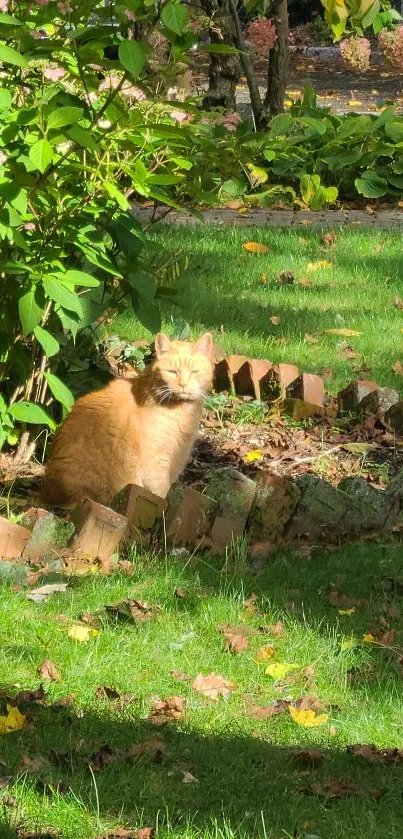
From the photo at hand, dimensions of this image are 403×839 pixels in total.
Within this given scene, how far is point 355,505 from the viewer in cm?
497

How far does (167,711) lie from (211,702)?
152mm

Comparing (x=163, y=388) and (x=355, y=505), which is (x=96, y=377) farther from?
(x=355, y=505)

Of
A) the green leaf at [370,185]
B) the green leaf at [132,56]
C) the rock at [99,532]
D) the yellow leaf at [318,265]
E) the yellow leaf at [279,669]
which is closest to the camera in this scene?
the yellow leaf at [279,669]

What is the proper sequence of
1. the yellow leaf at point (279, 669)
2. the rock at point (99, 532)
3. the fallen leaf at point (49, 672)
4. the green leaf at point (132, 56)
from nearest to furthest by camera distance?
the fallen leaf at point (49, 672)
the yellow leaf at point (279, 669)
the green leaf at point (132, 56)
the rock at point (99, 532)

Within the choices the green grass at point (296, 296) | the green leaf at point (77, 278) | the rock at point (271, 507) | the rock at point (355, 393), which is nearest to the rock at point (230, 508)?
the rock at point (271, 507)

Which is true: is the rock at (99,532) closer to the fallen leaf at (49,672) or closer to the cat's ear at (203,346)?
the fallen leaf at (49,672)

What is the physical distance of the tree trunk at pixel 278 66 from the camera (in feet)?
42.4

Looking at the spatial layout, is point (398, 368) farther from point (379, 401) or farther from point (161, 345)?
point (161, 345)

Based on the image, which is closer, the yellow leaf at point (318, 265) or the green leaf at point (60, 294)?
the green leaf at point (60, 294)

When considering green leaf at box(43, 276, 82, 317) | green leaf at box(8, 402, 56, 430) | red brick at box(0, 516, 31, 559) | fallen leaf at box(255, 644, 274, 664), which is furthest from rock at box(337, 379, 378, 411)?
fallen leaf at box(255, 644, 274, 664)

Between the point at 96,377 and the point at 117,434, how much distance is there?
634 mm

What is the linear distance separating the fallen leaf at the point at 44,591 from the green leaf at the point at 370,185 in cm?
725

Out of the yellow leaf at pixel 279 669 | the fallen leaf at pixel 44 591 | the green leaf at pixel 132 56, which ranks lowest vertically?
the fallen leaf at pixel 44 591

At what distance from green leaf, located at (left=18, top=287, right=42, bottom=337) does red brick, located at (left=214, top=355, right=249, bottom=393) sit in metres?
2.08
